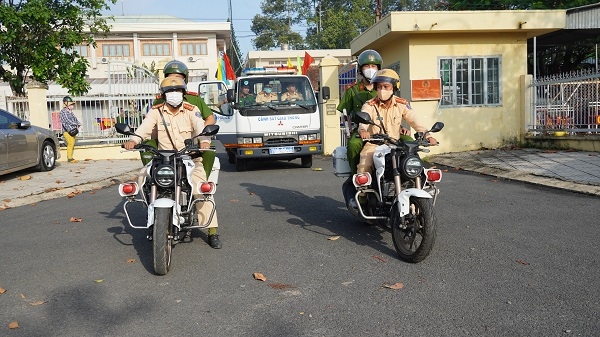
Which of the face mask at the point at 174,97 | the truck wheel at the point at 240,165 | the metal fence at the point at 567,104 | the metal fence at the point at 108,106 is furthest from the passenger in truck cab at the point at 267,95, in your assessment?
the face mask at the point at 174,97

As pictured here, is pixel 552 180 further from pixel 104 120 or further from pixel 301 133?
pixel 104 120

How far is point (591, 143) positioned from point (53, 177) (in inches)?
462

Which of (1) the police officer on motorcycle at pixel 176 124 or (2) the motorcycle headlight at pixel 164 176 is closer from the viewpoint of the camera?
(2) the motorcycle headlight at pixel 164 176

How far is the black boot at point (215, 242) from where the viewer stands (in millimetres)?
6248

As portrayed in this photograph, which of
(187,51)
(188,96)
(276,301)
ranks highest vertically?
(187,51)

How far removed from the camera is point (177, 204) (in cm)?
554

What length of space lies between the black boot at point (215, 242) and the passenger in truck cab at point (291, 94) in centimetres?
786

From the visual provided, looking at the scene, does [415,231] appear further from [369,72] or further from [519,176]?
[519,176]

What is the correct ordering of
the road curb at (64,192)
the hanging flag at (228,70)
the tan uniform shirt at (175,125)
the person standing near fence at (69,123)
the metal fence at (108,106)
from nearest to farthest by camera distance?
the tan uniform shirt at (175,125), the road curb at (64,192), the person standing near fence at (69,123), the metal fence at (108,106), the hanging flag at (228,70)

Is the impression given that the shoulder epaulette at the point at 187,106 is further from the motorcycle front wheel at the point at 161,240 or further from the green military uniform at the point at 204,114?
the motorcycle front wheel at the point at 161,240

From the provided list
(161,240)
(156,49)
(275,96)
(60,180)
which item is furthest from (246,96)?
(156,49)

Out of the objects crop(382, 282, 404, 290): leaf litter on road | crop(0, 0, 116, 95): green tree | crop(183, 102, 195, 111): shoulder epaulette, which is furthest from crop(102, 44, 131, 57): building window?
crop(382, 282, 404, 290): leaf litter on road

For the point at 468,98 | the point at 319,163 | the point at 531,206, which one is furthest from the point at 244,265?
Result: the point at 468,98

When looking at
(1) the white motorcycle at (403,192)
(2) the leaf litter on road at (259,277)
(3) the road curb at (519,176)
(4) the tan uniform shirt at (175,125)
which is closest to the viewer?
(2) the leaf litter on road at (259,277)
